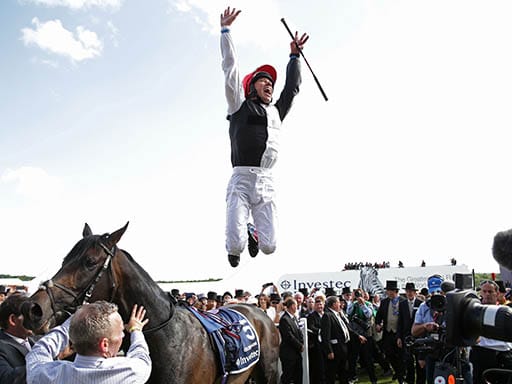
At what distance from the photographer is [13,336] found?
11.8ft

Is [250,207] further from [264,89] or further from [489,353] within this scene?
[489,353]

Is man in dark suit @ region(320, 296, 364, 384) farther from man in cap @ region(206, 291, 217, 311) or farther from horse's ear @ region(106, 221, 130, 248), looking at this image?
horse's ear @ region(106, 221, 130, 248)

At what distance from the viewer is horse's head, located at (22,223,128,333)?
359 centimetres

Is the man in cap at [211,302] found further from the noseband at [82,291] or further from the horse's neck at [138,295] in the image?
the noseband at [82,291]

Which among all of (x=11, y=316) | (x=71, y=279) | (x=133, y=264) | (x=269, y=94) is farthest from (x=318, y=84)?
(x=11, y=316)

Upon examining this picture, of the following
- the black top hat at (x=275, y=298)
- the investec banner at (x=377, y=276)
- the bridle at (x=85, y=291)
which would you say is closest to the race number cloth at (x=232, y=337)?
the bridle at (x=85, y=291)

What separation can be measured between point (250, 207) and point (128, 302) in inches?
64.1

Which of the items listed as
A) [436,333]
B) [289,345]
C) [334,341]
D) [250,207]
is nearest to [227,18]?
[250,207]

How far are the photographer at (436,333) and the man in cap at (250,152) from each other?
1.90 metres

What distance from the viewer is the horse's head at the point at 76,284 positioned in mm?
3592

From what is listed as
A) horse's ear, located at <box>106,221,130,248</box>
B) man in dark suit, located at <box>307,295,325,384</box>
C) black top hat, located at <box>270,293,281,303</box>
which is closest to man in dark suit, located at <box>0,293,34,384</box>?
horse's ear, located at <box>106,221,130,248</box>

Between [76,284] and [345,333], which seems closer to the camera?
[76,284]

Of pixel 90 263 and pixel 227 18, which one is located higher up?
pixel 227 18

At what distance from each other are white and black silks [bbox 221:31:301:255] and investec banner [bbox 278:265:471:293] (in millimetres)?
14229
